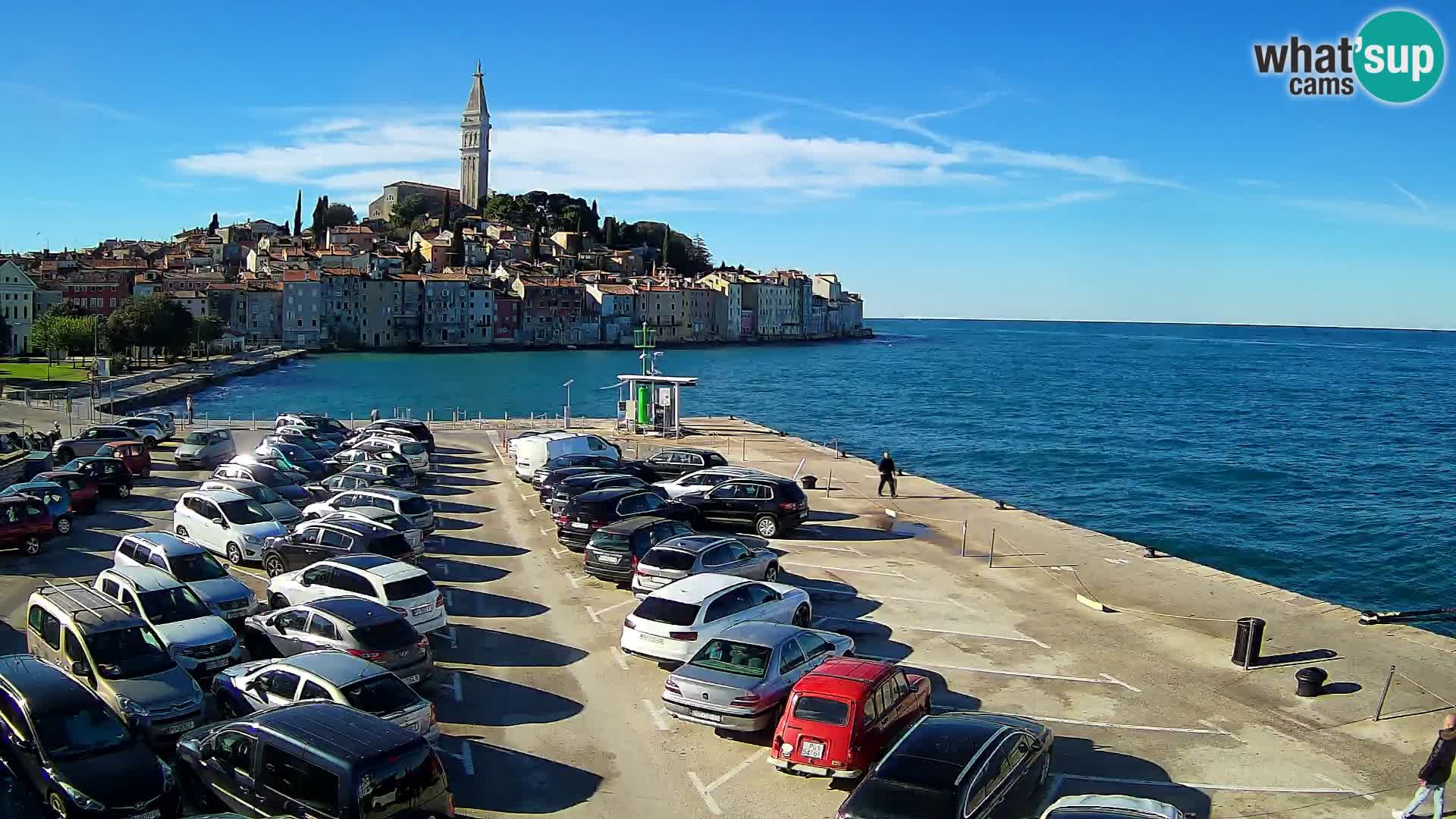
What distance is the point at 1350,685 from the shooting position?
13930 millimetres

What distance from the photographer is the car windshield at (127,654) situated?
11281 millimetres

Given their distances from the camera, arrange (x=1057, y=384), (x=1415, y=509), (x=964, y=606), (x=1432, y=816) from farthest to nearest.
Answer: (x=1057, y=384) < (x=1415, y=509) < (x=964, y=606) < (x=1432, y=816)

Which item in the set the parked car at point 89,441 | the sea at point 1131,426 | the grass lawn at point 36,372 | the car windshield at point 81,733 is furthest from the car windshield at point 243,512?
the grass lawn at point 36,372

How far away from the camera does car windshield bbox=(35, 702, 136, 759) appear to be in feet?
30.4

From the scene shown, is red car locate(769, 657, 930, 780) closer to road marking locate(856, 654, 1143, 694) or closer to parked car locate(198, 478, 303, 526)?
road marking locate(856, 654, 1143, 694)

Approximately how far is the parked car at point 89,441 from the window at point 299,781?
2568 cm

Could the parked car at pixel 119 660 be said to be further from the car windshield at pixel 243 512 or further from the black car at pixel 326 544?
the car windshield at pixel 243 512

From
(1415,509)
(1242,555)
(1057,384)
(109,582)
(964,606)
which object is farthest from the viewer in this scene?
(1057,384)

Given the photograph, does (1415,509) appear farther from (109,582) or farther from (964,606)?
(109,582)

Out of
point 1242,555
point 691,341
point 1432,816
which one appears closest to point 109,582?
point 1432,816

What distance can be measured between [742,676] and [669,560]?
549 centimetres

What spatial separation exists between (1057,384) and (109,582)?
10793cm

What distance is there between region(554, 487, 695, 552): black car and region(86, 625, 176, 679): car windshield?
9.49m

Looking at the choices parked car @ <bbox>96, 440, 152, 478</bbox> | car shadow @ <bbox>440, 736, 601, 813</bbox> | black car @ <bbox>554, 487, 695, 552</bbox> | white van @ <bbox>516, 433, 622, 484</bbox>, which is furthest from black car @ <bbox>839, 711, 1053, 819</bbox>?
parked car @ <bbox>96, 440, 152, 478</bbox>
